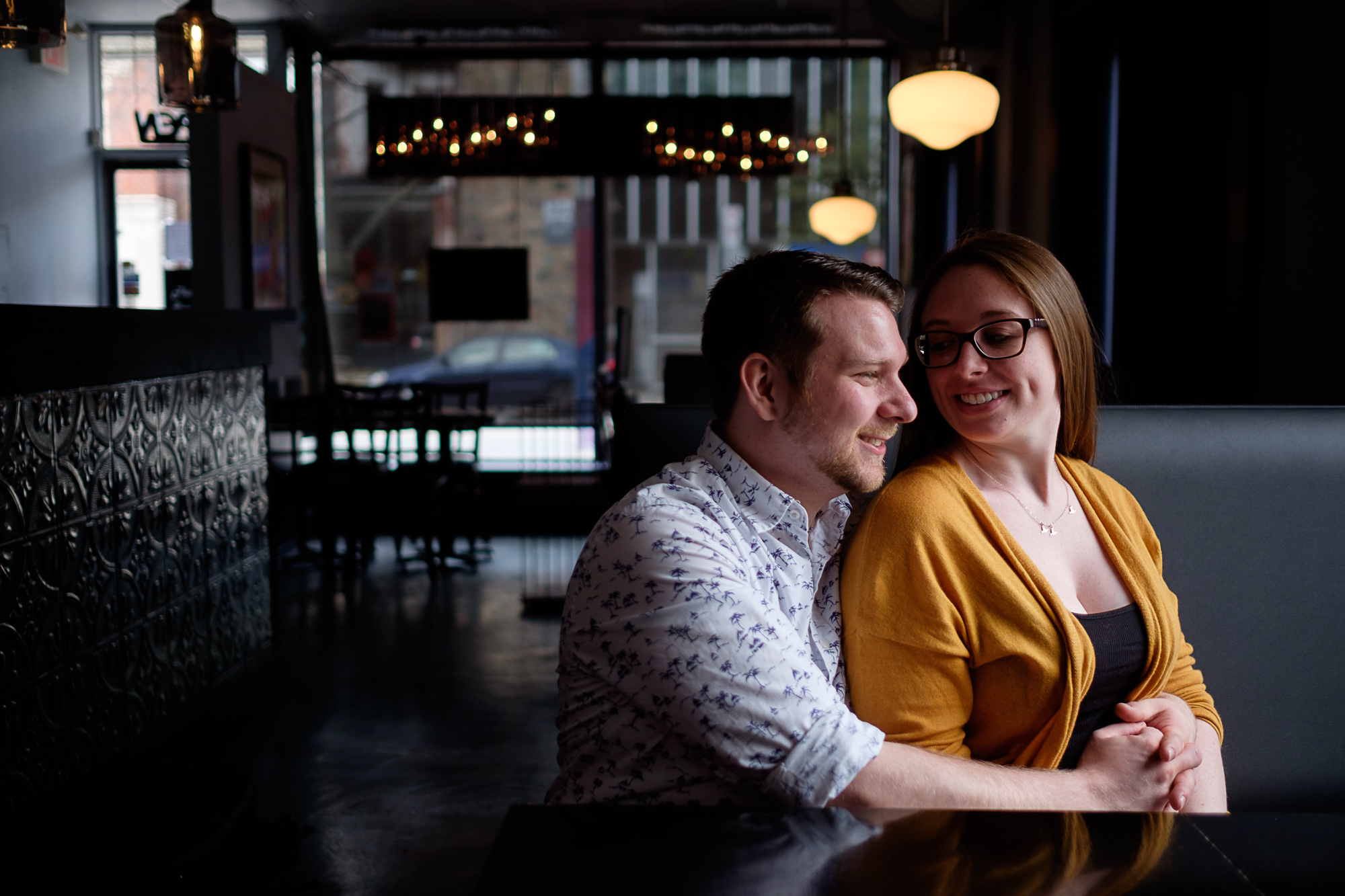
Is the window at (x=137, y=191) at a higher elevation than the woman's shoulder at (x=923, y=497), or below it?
higher

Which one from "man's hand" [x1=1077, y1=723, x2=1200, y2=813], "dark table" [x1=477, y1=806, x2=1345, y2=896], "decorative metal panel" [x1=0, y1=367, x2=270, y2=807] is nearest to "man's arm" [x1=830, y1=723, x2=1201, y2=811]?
"man's hand" [x1=1077, y1=723, x2=1200, y2=813]

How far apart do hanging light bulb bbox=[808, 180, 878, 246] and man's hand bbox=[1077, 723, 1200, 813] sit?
4816 mm

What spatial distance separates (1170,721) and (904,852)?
70cm

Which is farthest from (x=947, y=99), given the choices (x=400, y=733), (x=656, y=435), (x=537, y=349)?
(x=537, y=349)

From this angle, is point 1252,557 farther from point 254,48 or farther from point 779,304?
point 254,48

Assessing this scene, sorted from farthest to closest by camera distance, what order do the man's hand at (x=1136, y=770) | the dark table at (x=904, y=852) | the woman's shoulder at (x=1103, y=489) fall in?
the woman's shoulder at (x=1103, y=489)
the man's hand at (x=1136, y=770)
the dark table at (x=904, y=852)

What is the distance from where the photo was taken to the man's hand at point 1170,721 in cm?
139

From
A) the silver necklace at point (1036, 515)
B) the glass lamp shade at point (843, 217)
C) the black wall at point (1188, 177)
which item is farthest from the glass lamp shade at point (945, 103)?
the silver necklace at point (1036, 515)

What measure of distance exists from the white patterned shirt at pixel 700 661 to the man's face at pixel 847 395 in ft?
0.26

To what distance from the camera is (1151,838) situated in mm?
953

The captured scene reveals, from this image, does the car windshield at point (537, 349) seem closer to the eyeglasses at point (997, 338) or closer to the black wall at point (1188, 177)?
the black wall at point (1188, 177)

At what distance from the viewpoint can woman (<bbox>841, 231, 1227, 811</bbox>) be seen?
1389mm

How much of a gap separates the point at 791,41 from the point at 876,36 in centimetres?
64

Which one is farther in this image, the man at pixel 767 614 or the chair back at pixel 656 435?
the chair back at pixel 656 435
